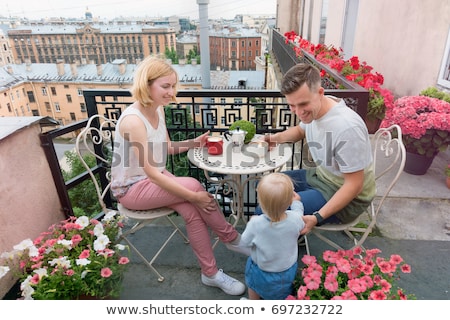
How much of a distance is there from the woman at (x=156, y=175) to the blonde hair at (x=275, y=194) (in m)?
0.50

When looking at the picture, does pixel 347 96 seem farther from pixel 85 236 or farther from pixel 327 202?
pixel 85 236

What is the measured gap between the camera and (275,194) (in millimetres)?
1370

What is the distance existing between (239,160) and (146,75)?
0.78 meters

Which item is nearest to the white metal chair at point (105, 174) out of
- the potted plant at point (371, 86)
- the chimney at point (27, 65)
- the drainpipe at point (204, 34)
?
the potted plant at point (371, 86)

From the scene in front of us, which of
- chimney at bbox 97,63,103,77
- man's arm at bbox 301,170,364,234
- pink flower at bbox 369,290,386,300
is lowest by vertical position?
chimney at bbox 97,63,103,77

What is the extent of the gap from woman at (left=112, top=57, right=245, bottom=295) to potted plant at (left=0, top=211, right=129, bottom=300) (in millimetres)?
336

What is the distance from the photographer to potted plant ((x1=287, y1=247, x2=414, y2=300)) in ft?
4.12

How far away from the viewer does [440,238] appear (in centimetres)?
Result: 228

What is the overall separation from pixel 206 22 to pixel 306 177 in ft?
26.2

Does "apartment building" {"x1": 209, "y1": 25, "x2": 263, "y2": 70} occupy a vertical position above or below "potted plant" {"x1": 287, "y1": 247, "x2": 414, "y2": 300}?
below

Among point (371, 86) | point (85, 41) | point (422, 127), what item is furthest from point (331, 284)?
point (85, 41)

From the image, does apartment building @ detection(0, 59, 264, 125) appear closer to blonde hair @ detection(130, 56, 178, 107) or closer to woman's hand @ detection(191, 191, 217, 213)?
blonde hair @ detection(130, 56, 178, 107)

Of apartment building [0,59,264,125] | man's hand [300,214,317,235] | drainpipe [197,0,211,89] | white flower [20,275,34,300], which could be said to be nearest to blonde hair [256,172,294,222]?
man's hand [300,214,317,235]
